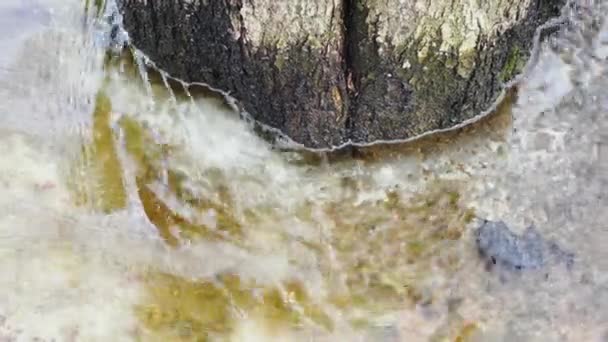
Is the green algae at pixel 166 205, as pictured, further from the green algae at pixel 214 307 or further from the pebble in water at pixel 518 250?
the pebble in water at pixel 518 250

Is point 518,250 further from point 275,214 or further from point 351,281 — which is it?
point 275,214

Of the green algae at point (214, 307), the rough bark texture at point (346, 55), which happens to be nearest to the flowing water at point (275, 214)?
the green algae at point (214, 307)

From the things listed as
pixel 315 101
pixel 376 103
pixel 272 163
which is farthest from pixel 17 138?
pixel 376 103

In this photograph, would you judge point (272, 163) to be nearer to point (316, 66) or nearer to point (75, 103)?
point (316, 66)

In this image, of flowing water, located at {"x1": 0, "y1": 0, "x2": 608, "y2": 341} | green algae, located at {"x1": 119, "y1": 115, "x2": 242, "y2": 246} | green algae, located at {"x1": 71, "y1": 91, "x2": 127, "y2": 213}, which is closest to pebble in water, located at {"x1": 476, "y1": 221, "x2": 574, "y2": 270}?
flowing water, located at {"x1": 0, "y1": 0, "x2": 608, "y2": 341}

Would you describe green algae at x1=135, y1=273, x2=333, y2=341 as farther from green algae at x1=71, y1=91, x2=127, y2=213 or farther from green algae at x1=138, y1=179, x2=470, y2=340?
green algae at x1=71, y1=91, x2=127, y2=213

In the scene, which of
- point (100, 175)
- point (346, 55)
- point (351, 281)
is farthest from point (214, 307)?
point (346, 55)
